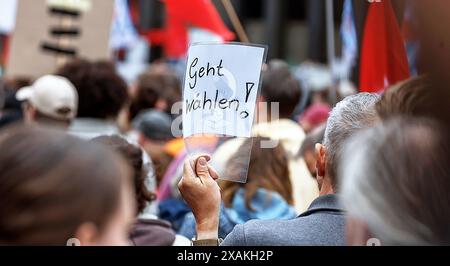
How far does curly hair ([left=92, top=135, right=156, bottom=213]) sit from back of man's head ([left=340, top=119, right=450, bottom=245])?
143 centimetres

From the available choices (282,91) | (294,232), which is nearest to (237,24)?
(282,91)

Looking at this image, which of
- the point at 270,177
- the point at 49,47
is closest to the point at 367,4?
the point at 270,177

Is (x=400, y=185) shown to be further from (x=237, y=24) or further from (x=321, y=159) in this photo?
(x=237, y=24)

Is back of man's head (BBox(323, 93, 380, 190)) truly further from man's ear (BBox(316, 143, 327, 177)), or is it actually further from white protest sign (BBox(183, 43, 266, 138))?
white protest sign (BBox(183, 43, 266, 138))

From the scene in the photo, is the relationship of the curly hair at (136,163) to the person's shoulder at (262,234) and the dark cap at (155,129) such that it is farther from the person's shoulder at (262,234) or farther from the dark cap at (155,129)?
the dark cap at (155,129)

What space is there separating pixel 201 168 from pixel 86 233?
100cm

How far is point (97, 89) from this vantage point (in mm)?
4754

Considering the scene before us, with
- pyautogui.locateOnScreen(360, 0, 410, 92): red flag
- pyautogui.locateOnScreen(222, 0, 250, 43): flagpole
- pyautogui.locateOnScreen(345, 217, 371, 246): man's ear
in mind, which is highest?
pyautogui.locateOnScreen(222, 0, 250, 43): flagpole

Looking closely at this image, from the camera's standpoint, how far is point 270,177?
390cm

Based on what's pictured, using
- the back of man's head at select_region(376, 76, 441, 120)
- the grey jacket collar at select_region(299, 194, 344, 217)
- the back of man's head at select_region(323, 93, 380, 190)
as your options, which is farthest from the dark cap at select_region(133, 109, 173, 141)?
the back of man's head at select_region(376, 76, 441, 120)

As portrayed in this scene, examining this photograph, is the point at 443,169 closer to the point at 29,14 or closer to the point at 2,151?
the point at 2,151

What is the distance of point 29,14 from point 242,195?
11.3 ft

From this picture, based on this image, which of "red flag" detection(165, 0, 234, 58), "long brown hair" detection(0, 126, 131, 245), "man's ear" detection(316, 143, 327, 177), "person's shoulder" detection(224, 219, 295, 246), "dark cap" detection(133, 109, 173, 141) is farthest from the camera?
"red flag" detection(165, 0, 234, 58)

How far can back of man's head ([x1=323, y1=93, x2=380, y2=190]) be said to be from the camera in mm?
2447
